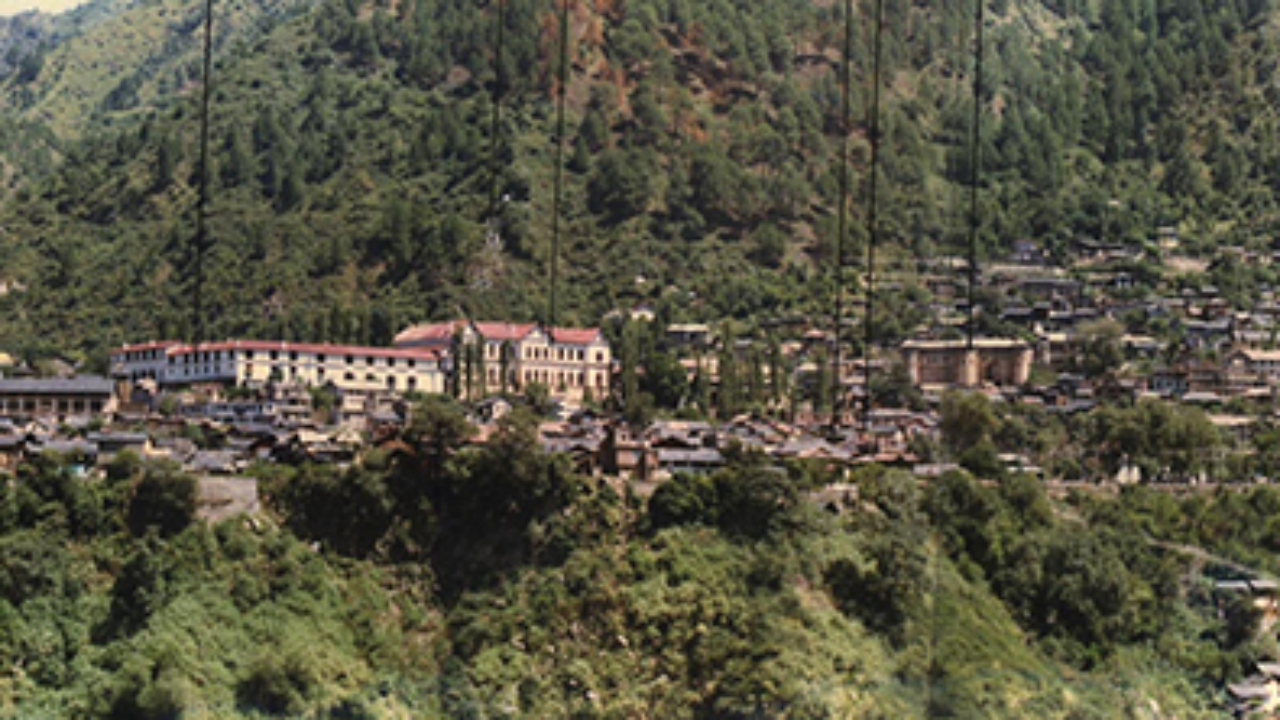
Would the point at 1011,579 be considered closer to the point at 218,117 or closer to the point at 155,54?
the point at 218,117

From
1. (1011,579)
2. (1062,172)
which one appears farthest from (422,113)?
(1011,579)

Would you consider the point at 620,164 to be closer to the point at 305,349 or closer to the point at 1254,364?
the point at 305,349

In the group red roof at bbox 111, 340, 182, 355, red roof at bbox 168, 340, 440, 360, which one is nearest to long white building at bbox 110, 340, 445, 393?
red roof at bbox 168, 340, 440, 360

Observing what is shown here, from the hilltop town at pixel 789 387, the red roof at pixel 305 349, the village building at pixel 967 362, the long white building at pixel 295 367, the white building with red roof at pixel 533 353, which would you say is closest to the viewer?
the hilltop town at pixel 789 387

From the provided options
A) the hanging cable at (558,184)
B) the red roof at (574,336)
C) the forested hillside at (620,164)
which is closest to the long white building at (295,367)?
the forested hillside at (620,164)

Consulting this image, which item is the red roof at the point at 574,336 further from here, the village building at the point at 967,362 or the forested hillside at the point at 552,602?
the forested hillside at the point at 552,602
